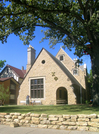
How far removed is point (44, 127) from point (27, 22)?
42.3ft

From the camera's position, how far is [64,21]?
16.0m

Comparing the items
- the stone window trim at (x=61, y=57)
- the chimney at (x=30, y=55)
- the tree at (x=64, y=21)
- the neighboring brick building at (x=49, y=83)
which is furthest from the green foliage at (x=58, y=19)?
the stone window trim at (x=61, y=57)

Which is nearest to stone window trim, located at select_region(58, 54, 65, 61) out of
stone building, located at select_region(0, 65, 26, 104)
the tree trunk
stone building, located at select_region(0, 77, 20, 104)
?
stone building, located at select_region(0, 65, 26, 104)

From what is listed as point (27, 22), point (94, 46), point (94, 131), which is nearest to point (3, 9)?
point (27, 22)

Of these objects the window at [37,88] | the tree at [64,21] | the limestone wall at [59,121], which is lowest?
the limestone wall at [59,121]

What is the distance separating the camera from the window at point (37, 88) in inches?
1037

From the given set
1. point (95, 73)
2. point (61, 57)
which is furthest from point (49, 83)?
point (95, 73)

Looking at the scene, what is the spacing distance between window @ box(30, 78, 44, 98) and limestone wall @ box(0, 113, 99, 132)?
18318 mm

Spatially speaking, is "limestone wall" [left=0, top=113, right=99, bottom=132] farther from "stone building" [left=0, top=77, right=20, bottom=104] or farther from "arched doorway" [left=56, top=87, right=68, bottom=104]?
"stone building" [left=0, top=77, right=20, bottom=104]

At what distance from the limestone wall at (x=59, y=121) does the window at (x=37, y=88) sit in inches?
721

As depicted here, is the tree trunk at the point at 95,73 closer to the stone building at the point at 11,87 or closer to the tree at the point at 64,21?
the tree at the point at 64,21

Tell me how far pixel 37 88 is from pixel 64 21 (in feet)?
48.5

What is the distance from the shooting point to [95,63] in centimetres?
1441

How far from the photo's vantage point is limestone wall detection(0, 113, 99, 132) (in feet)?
20.5
